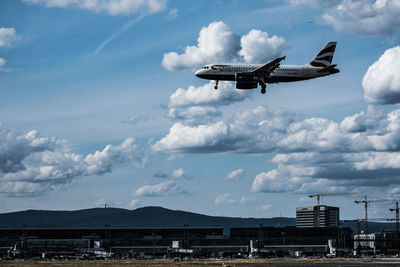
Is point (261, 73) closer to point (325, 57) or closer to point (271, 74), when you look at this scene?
point (271, 74)

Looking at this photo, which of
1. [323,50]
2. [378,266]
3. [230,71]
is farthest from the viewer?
[323,50]

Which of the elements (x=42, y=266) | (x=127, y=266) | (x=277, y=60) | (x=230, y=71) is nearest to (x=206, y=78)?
(x=230, y=71)

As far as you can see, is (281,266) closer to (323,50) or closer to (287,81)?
(287,81)

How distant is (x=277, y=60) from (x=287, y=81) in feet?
34.5

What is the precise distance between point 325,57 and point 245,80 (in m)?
39.0

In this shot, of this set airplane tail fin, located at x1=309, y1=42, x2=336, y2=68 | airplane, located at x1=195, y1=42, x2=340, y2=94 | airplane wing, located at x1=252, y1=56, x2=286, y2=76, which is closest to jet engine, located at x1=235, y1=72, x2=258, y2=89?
airplane, located at x1=195, y1=42, x2=340, y2=94

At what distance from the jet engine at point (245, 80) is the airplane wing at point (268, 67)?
11.2 feet

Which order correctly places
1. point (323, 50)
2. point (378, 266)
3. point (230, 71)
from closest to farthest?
point (378, 266)
point (230, 71)
point (323, 50)

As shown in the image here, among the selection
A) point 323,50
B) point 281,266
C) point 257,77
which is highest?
point 323,50

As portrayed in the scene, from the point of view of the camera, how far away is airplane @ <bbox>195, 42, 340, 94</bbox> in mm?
152250

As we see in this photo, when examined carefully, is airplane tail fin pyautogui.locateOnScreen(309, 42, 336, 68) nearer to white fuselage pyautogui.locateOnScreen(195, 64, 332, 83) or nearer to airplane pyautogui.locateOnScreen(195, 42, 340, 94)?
airplane pyautogui.locateOnScreen(195, 42, 340, 94)

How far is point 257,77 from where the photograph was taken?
154625 mm

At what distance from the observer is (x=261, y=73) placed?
156125 mm

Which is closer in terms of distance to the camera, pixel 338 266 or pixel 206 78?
pixel 338 266
